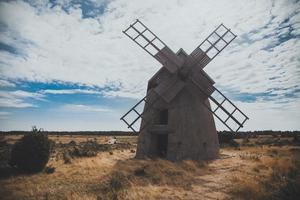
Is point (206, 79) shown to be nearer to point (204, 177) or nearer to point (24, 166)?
point (204, 177)

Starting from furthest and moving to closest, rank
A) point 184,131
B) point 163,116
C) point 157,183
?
1. point 163,116
2. point 184,131
3. point 157,183

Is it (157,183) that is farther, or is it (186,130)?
(186,130)

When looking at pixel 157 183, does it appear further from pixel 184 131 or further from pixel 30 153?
pixel 30 153

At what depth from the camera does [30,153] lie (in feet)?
44.1

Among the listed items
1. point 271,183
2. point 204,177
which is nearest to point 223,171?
point 204,177

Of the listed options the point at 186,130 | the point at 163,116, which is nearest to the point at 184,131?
the point at 186,130

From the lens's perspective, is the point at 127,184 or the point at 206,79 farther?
the point at 206,79

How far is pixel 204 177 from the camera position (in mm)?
12266

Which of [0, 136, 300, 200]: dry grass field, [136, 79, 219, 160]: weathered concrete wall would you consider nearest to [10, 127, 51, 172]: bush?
[0, 136, 300, 200]: dry grass field

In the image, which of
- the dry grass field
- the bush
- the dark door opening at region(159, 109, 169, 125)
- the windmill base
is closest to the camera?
the dry grass field

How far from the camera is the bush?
43.7 feet

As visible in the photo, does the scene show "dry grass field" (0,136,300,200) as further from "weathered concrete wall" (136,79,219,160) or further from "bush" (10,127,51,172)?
"weathered concrete wall" (136,79,219,160)

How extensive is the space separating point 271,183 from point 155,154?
10062 mm

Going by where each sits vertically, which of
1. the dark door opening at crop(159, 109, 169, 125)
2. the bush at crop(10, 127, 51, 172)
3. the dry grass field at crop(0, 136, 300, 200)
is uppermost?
the dark door opening at crop(159, 109, 169, 125)
